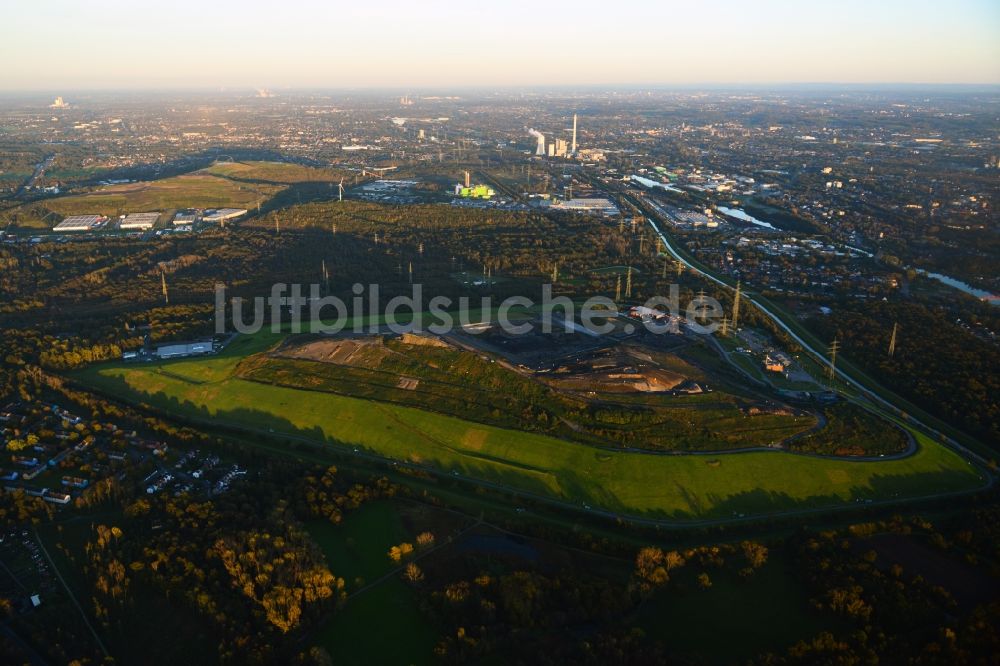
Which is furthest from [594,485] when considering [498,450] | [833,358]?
[833,358]

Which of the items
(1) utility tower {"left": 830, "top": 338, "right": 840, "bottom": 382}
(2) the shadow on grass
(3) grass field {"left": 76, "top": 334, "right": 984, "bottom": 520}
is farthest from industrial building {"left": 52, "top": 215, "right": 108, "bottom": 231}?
(1) utility tower {"left": 830, "top": 338, "right": 840, "bottom": 382}

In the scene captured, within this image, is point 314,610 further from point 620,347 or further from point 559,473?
point 620,347

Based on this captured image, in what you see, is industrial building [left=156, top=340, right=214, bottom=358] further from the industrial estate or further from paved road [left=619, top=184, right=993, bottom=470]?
paved road [left=619, top=184, right=993, bottom=470]

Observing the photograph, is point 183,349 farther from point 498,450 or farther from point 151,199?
point 151,199

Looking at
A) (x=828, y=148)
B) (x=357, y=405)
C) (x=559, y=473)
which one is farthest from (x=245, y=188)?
(x=828, y=148)

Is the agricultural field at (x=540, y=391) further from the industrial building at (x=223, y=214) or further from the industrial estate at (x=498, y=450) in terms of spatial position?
the industrial building at (x=223, y=214)
